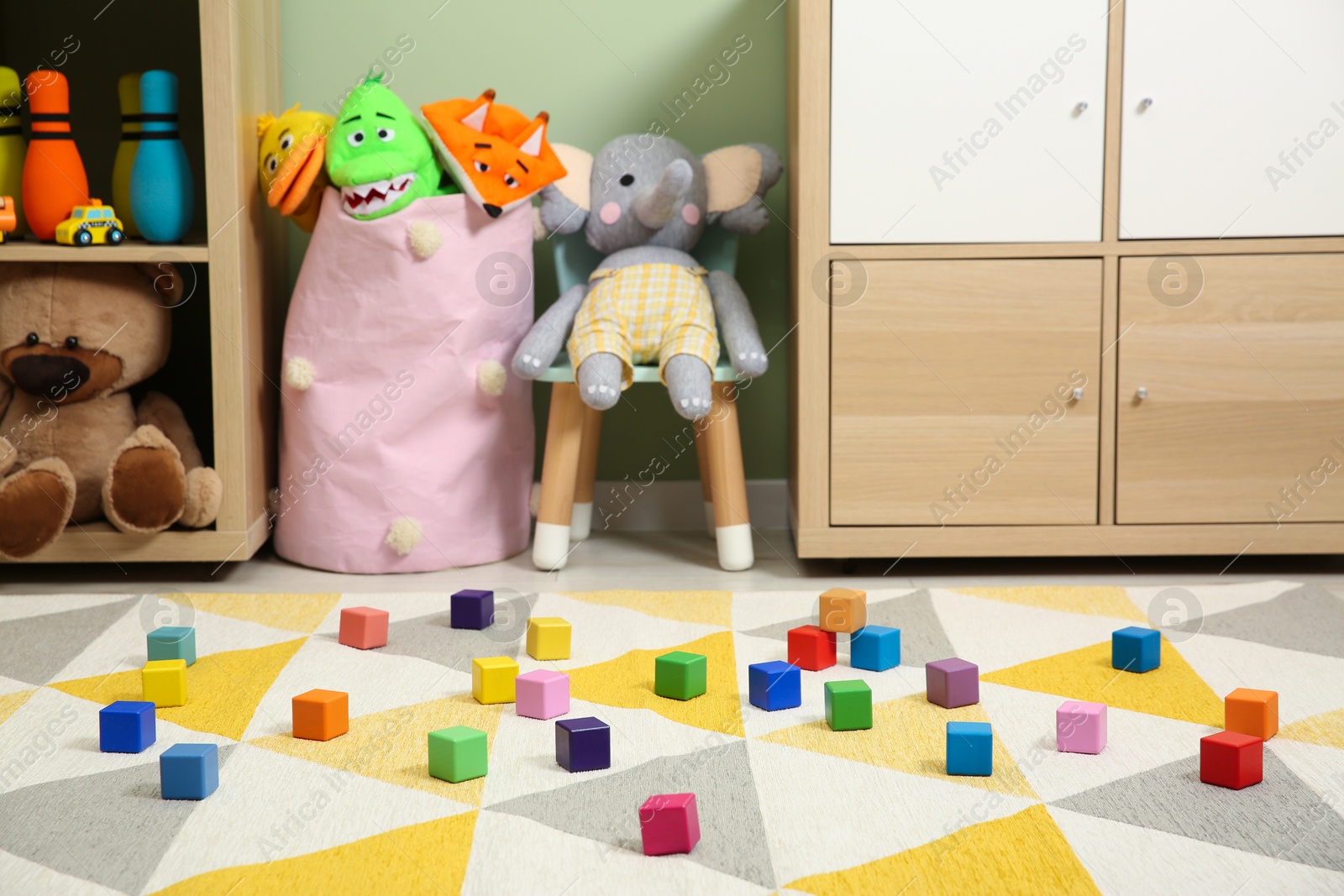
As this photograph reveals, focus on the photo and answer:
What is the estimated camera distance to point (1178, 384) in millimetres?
1688

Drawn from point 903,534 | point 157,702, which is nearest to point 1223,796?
point 903,534

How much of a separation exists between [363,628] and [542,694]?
33 cm

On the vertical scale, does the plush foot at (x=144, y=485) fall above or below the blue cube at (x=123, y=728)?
above

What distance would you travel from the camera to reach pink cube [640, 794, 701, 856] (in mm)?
874

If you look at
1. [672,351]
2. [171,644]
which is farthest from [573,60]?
[171,644]

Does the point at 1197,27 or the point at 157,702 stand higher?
the point at 1197,27

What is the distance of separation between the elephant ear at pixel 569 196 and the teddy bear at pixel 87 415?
610mm

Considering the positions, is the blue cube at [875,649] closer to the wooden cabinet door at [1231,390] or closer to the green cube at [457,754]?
the green cube at [457,754]

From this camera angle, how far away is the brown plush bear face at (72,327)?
169cm

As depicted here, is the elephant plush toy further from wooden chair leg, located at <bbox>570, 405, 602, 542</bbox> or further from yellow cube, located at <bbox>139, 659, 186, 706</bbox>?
yellow cube, located at <bbox>139, 659, 186, 706</bbox>

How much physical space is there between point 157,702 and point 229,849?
→ 14.6 inches

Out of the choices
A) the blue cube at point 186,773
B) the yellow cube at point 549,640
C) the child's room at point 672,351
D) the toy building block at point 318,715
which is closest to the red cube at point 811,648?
the child's room at point 672,351

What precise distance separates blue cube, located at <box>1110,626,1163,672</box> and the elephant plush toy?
0.67m

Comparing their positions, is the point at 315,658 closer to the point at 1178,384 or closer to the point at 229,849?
the point at 229,849
